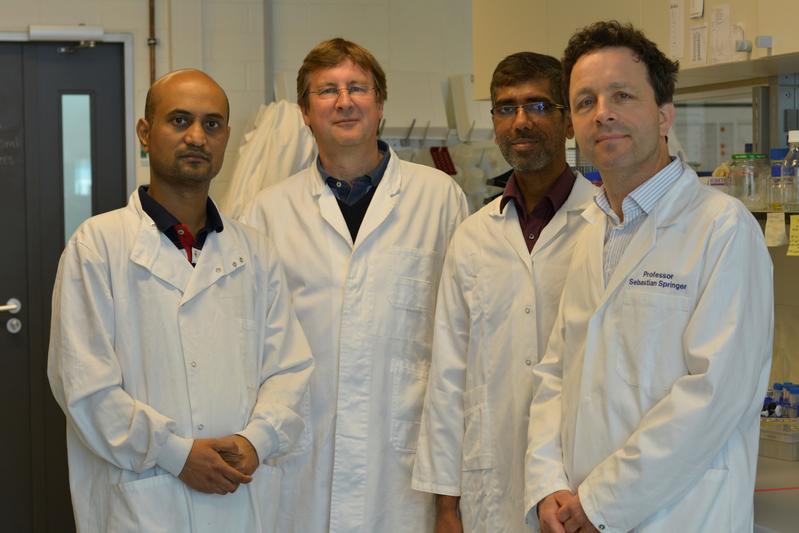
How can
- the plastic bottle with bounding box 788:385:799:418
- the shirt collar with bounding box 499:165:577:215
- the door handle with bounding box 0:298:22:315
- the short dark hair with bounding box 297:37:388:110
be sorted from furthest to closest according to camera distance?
1. the door handle with bounding box 0:298:22:315
2. the plastic bottle with bounding box 788:385:799:418
3. the short dark hair with bounding box 297:37:388:110
4. the shirt collar with bounding box 499:165:577:215

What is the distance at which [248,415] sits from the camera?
2.12 meters

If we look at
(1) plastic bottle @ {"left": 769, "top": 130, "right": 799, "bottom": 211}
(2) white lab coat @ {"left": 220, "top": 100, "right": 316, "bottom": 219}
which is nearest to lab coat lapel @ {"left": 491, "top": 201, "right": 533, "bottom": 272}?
(1) plastic bottle @ {"left": 769, "top": 130, "right": 799, "bottom": 211}

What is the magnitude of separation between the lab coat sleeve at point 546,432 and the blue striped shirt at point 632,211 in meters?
0.17

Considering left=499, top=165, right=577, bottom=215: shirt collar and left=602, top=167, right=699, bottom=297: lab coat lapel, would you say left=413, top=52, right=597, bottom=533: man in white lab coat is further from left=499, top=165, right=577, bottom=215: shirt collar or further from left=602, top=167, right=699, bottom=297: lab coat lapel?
left=602, top=167, right=699, bottom=297: lab coat lapel

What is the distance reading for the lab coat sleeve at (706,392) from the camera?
5.30ft

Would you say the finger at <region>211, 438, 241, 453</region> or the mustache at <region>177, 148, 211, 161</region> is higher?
the mustache at <region>177, 148, 211, 161</region>

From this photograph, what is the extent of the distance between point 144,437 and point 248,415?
0.77 feet

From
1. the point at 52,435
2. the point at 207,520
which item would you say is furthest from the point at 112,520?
the point at 52,435

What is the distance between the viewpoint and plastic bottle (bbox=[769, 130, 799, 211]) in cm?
227

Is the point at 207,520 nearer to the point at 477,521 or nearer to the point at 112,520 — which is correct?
the point at 112,520

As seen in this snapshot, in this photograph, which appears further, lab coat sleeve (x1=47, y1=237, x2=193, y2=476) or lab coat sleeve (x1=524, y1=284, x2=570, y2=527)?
lab coat sleeve (x1=47, y1=237, x2=193, y2=476)

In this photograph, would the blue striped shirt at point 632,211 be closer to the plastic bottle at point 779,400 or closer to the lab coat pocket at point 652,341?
the lab coat pocket at point 652,341

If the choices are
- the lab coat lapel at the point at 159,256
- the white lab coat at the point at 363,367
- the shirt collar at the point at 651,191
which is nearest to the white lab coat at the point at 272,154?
the white lab coat at the point at 363,367

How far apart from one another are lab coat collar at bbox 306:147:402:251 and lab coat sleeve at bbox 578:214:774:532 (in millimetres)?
924
